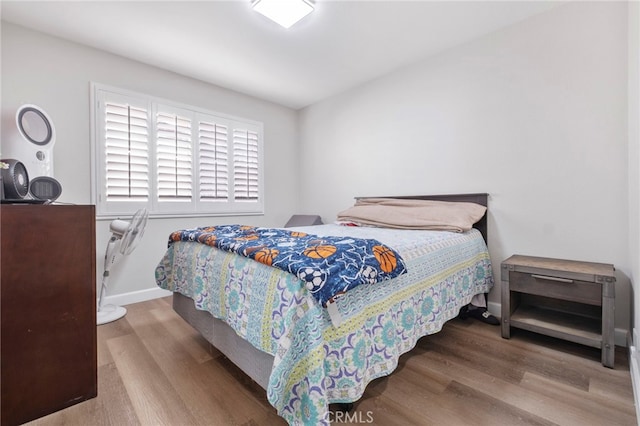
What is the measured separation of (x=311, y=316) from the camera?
3.35ft

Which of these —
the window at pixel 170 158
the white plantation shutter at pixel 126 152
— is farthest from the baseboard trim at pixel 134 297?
the white plantation shutter at pixel 126 152

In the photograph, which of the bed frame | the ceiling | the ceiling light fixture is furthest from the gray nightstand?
the ceiling light fixture

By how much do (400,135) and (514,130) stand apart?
3.54 ft

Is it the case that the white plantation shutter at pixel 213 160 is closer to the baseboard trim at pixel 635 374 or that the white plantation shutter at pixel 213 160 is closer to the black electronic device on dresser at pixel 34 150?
the black electronic device on dresser at pixel 34 150

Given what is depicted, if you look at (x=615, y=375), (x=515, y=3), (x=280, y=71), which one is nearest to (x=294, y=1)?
(x=280, y=71)

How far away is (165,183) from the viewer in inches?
118

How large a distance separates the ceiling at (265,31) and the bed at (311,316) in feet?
5.76

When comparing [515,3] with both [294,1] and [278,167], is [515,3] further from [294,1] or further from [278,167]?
[278,167]

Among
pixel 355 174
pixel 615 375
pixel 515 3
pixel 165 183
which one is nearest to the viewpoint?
pixel 615 375

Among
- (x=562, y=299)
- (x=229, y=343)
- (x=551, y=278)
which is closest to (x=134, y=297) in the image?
(x=229, y=343)

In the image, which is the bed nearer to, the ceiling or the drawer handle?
the drawer handle

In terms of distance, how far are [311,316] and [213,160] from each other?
2.86 m

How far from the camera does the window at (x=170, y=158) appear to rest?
2643mm

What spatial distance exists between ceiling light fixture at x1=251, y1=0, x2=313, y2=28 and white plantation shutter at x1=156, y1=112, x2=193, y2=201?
1.61 meters
